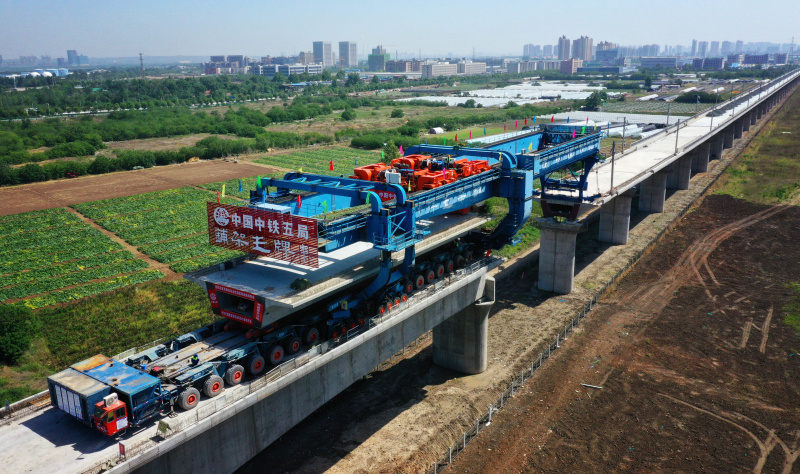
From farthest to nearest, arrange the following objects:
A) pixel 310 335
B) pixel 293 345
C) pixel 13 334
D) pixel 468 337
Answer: pixel 13 334
pixel 468 337
pixel 310 335
pixel 293 345

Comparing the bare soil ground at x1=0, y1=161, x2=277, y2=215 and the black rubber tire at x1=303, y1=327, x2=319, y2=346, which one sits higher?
the black rubber tire at x1=303, y1=327, x2=319, y2=346

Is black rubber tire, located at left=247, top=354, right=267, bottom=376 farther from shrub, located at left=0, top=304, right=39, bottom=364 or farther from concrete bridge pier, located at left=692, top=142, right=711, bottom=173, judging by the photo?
concrete bridge pier, located at left=692, top=142, right=711, bottom=173

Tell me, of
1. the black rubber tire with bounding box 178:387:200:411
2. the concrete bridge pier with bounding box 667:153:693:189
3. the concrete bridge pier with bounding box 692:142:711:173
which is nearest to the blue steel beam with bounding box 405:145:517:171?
the black rubber tire with bounding box 178:387:200:411

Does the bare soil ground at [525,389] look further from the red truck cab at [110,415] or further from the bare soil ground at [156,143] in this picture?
the bare soil ground at [156,143]

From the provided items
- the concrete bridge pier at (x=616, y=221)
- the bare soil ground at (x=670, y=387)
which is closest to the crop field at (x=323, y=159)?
the concrete bridge pier at (x=616, y=221)

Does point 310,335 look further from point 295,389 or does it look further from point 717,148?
point 717,148

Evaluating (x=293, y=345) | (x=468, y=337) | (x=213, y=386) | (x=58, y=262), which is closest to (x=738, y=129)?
(x=468, y=337)
